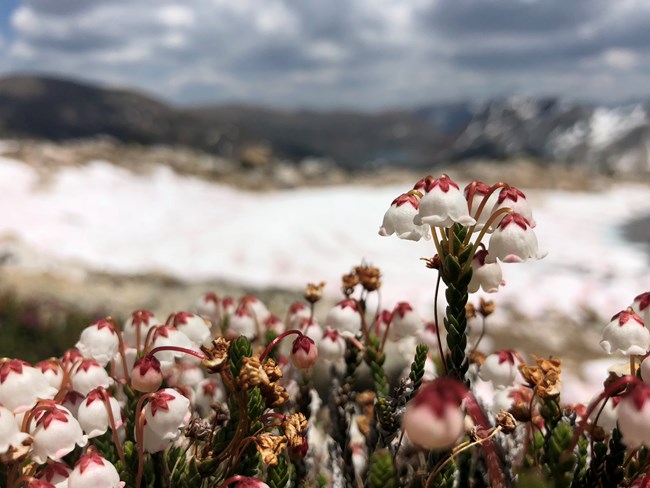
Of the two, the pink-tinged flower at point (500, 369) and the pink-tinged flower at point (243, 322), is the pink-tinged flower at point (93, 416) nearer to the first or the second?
the pink-tinged flower at point (243, 322)

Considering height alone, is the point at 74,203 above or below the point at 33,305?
above

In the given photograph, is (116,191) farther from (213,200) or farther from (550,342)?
(550,342)

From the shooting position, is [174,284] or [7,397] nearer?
[7,397]

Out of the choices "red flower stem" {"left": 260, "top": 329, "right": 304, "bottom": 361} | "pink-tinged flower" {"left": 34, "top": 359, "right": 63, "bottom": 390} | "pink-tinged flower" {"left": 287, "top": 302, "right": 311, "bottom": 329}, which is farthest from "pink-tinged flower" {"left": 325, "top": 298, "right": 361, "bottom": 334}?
"pink-tinged flower" {"left": 34, "top": 359, "right": 63, "bottom": 390}

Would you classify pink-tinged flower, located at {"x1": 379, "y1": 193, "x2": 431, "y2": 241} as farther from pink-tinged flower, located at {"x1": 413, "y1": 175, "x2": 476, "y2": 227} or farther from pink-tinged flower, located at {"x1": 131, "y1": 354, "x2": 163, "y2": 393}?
pink-tinged flower, located at {"x1": 131, "y1": 354, "x2": 163, "y2": 393}

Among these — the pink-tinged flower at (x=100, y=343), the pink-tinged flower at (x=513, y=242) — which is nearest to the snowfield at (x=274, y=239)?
the pink-tinged flower at (x=100, y=343)

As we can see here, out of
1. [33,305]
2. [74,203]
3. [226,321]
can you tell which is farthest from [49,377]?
[74,203]
